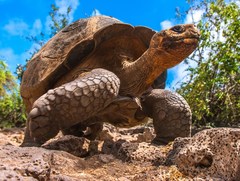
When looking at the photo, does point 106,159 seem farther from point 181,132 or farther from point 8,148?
point 181,132

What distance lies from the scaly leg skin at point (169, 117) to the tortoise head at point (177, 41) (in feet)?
1.53

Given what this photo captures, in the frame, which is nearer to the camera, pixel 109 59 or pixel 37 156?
pixel 37 156

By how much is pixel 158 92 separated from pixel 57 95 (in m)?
1.29

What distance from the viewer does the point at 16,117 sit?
11383 millimetres

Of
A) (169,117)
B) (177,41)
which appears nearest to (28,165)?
(177,41)

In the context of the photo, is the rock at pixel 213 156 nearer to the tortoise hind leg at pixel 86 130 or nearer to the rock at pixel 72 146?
the rock at pixel 72 146

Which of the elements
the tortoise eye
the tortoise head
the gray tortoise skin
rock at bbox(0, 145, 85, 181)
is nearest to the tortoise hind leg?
the gray tortoise skin

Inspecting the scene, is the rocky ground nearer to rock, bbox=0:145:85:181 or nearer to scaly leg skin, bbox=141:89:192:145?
rock, bbox=0:145:85:181

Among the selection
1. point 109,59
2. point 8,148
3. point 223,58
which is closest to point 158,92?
point 109,59

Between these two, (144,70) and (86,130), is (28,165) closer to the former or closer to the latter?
(144,70)

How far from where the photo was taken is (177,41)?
3.03 m

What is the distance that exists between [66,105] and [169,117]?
1121mm

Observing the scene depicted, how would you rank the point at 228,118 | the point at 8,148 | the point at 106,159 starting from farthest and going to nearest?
1. the point at 228,118
2. the point at 106,159
3. the point at 8,148

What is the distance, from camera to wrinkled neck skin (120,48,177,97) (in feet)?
10.6
